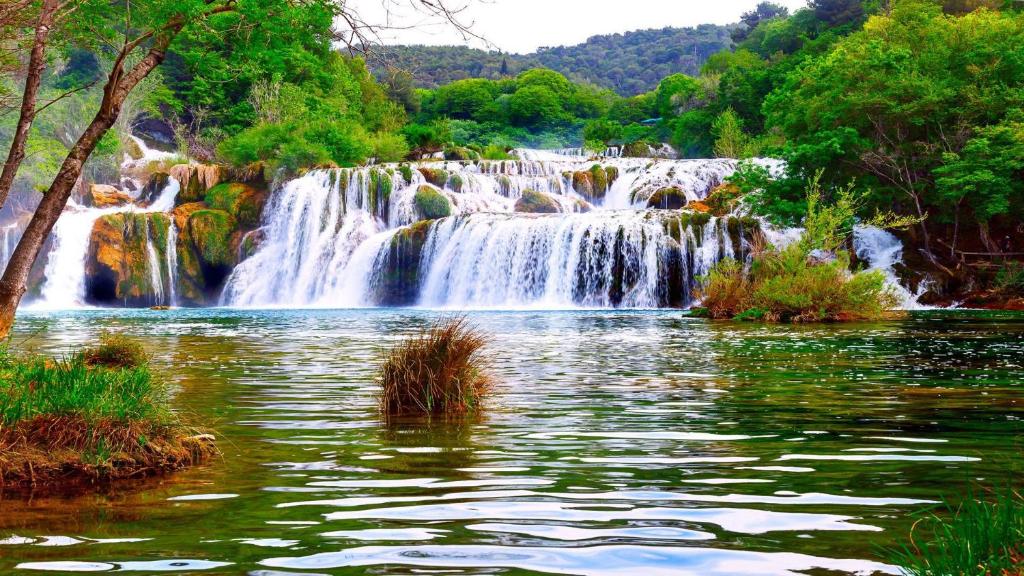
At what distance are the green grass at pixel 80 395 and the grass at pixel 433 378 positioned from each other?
225cm

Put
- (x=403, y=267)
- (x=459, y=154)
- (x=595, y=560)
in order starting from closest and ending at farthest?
(x=595, y=560), (x=403, y=267), (x=459, y=154)

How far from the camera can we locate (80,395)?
20.2 ft

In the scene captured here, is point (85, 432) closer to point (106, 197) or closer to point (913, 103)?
point (913, 103)

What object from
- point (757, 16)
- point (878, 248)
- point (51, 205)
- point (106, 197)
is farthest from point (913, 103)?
point (757, 16)

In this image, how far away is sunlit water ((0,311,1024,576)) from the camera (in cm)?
405

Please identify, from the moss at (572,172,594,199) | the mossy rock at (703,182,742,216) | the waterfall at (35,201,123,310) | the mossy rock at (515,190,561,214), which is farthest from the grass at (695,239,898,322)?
the waterfall at (35,201,123,310)

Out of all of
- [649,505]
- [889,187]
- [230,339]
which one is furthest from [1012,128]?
[649,505]

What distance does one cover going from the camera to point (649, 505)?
16.2 feet

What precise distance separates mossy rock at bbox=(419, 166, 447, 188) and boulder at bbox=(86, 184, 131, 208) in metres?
14.8

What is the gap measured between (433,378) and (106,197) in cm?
4204

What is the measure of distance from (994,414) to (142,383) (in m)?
6.59

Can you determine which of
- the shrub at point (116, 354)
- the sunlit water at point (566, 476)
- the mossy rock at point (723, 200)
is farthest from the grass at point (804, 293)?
the shrub at point (116, 354)

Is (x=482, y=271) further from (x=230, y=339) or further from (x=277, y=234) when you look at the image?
(x=230, y=339)

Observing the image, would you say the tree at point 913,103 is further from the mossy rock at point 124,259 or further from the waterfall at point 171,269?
the mossy rock at point 124,259
